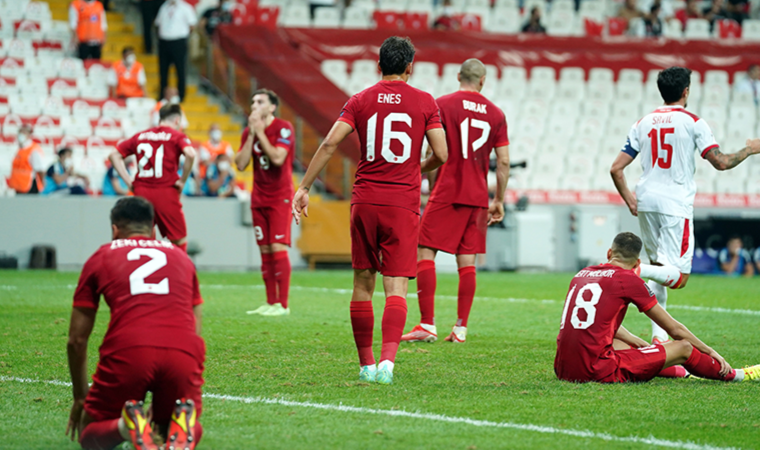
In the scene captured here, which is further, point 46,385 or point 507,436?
point 46,385

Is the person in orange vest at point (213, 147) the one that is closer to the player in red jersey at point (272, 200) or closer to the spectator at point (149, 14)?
the spectator at point (149, 14)

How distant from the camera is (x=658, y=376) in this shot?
19.3 ft

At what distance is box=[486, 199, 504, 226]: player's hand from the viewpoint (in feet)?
24.2

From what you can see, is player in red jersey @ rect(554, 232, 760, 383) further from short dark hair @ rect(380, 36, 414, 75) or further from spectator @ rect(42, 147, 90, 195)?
spectator @ rect(42, 147, 90, 195)

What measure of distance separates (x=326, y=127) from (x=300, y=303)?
672cm

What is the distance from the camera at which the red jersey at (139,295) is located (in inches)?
149

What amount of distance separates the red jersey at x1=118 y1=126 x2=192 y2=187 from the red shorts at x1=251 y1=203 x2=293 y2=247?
1.02 m

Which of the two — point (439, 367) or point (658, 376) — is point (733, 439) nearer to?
point (658, 376)

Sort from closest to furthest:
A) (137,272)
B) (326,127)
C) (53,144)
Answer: (137,272) → (326,127) → (53,144)

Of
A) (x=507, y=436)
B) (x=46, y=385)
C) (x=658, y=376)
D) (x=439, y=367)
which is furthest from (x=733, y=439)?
(x=46, y=385)

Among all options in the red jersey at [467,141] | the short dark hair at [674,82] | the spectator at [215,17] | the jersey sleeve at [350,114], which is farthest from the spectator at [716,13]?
the jersey sleeve at [350,114]

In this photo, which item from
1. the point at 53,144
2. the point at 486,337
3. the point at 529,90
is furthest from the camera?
the point at 529,90

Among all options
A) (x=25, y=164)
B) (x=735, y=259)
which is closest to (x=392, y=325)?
(x=25, y=164)

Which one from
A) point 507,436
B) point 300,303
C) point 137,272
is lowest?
point 300,303
